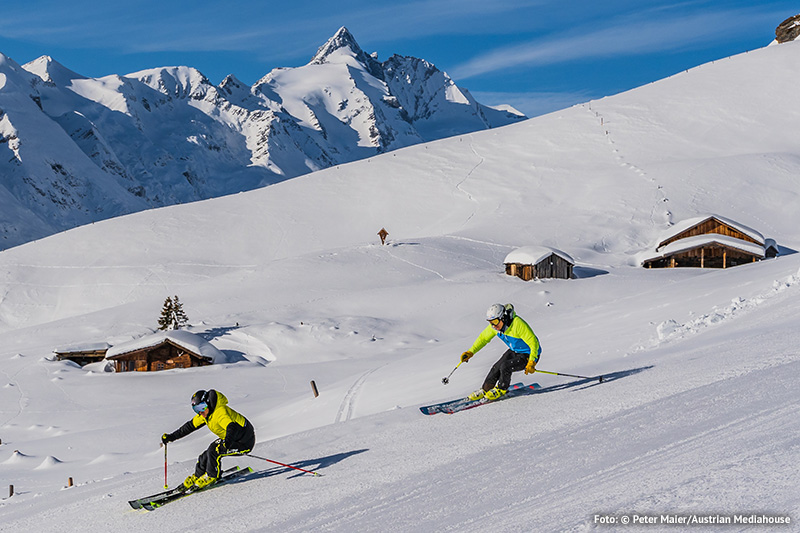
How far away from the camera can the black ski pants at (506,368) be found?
11969mm

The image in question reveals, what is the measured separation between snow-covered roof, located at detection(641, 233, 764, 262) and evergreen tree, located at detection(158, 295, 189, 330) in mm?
31749

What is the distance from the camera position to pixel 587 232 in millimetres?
62875

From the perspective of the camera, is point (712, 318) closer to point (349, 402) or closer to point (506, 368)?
point (506, 368)

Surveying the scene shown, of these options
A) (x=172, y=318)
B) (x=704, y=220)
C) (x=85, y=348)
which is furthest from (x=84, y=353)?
(x=704, y=220)

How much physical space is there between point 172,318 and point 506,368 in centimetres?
3396

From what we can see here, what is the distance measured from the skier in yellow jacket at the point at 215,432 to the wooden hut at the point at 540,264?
39637 millimetres

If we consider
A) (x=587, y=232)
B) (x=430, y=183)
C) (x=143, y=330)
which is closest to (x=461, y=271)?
(x=587, y=232)

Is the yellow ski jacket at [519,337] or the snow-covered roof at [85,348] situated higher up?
the snow-covered roof at [85,348]

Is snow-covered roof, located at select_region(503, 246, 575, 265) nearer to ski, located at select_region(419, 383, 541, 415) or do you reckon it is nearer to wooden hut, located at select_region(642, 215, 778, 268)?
wooden hut, located at select_region(642, 215, 778, 268)

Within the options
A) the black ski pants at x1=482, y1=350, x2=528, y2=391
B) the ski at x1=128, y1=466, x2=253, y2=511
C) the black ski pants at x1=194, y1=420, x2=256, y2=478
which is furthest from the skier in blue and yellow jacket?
the ski at x1=128, y1=466, x2=253, y2=511

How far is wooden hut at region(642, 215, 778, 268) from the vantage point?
5272cm

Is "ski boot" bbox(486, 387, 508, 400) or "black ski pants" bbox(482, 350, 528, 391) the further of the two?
"ski boot" bbox(486, 387, 508, 400)

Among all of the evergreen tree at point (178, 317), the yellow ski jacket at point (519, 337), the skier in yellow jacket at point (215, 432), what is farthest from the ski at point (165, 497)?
the evergreen tree at point (178, 317)

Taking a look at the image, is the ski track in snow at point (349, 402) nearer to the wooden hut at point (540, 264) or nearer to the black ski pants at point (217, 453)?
the black ski pants at point (217, 453)
